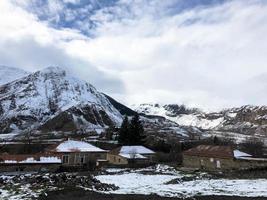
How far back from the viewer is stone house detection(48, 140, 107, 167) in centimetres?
7819

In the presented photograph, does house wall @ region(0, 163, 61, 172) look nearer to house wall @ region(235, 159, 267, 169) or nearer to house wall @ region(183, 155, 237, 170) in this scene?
house wall @ region(183, 155, 237, 170)

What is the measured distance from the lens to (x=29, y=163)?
62.4 meters

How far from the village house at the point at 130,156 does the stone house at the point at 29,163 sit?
20.6 m

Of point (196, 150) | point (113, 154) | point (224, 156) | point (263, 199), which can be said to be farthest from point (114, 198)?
point (113, 154)

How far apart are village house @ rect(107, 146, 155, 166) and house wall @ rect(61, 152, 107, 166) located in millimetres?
3835

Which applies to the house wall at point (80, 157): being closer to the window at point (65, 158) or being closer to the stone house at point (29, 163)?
the window at point (65, 158)

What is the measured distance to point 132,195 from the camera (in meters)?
32.8

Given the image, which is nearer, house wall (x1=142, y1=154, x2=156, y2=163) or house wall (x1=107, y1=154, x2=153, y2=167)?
house wall (x1=107, y1=154, x2=153, y2=167)

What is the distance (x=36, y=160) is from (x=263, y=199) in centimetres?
4266

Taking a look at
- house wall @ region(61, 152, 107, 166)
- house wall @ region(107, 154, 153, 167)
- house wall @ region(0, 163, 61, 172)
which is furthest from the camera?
→ house wall @ region(107, 154, 153, 167)

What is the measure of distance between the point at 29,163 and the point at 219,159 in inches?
→ 1341

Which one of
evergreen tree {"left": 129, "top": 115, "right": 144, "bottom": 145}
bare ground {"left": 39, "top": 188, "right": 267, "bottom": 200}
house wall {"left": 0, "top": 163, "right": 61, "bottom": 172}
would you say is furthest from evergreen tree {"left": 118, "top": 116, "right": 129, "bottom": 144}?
bare ground {"left": 39, "top": 188, "right": 267, "bottom": 200}

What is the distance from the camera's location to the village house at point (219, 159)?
2687 inches

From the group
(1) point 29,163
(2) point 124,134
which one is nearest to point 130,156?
(2) point 124,134
